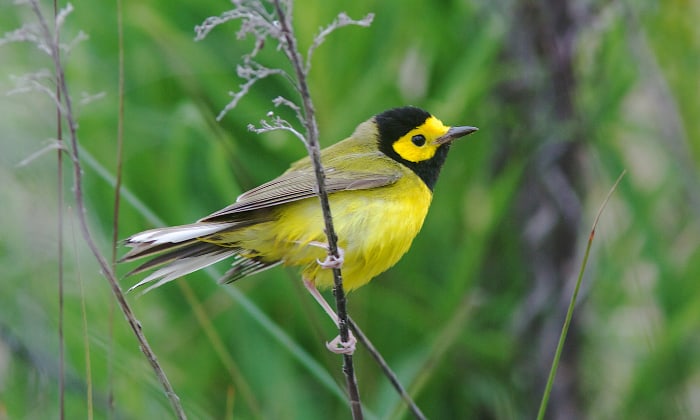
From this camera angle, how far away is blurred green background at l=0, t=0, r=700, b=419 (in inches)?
114

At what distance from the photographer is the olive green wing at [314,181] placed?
192 cm

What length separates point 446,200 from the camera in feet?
10.9

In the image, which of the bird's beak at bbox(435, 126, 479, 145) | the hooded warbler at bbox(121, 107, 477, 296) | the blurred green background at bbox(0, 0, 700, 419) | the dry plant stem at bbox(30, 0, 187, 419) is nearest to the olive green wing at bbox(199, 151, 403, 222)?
the hooded warbler at bbox(121, 107, 477, 296)

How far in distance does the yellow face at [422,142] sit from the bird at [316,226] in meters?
0.03

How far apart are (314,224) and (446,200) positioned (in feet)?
4.41

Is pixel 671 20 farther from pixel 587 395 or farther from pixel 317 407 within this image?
pixel 317 407

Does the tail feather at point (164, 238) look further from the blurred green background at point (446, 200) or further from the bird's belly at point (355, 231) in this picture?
the blurred green background at point (446, 200)

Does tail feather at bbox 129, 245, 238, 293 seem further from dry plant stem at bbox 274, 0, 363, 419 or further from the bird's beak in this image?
the bird's beak

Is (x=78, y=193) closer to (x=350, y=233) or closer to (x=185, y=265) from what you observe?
(x=185, y=265)

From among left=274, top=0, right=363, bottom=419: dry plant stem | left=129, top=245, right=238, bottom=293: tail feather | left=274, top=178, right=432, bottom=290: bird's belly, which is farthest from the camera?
left=274, top=178, right=432, bottom=290: bird's belly

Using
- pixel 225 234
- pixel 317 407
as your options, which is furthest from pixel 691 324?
pixel 225 234

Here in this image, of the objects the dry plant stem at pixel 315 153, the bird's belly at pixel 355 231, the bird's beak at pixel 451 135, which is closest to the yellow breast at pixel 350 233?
the bird's belly at pixel 355 231

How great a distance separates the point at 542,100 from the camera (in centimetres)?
293

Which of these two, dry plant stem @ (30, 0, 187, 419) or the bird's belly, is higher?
dry plant stem @ (30, 0, 187, 419)
